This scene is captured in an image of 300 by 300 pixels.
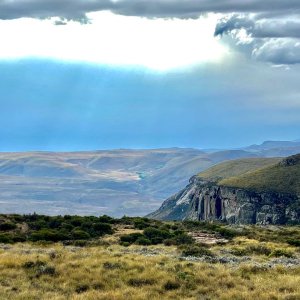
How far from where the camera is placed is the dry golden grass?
68.7 ft

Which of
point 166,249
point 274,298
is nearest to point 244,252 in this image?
point 166,249

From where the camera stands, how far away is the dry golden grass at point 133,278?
20.9 meters

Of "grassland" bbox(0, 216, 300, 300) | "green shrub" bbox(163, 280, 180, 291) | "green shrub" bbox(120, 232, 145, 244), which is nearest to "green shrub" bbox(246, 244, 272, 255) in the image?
"grassland" bbox(0, 216, 300, 300)

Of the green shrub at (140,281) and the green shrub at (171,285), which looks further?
the green shrub at (140,281)

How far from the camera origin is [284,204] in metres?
199

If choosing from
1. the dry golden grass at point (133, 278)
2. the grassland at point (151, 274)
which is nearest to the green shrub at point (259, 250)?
the grassland at point (151, 274)

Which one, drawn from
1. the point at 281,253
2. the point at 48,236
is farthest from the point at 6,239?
the point at 281,253

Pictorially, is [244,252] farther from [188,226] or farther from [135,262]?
[188,226]

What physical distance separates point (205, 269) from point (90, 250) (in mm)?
9865

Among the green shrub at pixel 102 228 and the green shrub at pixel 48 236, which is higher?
the green shrub at pixel 102 228

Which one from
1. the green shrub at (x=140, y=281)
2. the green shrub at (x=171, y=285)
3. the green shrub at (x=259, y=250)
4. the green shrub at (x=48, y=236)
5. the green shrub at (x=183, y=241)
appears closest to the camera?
the green shrub at (x=171, y=285)

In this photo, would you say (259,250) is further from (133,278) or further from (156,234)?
(133,278)

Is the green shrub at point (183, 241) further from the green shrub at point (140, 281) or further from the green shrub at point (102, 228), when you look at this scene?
the green shrub at point (140, 281)

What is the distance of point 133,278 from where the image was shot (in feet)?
76.9
